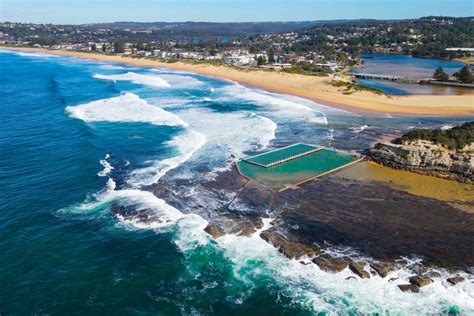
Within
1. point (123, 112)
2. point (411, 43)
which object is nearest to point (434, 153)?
point (123, 112)

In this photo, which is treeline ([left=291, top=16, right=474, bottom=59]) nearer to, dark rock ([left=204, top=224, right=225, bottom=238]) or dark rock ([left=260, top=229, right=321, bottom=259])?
dark rock ([left=260, top=229, right=321, bottom=259])

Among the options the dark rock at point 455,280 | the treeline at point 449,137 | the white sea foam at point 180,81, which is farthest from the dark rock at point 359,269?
the white sea foam at point 180,81

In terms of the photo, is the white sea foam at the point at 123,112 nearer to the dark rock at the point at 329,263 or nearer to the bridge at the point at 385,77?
the dark rock at the point at 329,263

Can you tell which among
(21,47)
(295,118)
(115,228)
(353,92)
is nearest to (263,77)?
(353,92)

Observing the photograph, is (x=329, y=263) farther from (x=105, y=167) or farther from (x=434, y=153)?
(x=105, y=167)

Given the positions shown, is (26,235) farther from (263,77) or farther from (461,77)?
(461,77)

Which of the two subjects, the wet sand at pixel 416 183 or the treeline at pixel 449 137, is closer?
the wet sand at pixel 416 183

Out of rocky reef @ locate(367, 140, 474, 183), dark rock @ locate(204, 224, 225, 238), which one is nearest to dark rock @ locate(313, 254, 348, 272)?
dark rock @ locate(204, 224, 225, 238)
